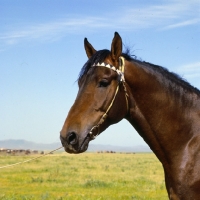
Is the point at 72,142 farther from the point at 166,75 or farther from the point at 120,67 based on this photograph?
the point at 166,75

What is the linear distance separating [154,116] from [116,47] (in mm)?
872

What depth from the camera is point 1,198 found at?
16328mm

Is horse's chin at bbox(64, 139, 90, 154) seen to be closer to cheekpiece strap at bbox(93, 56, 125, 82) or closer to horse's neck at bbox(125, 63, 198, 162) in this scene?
horse's neck at bbox(125, 63, 198, 162)

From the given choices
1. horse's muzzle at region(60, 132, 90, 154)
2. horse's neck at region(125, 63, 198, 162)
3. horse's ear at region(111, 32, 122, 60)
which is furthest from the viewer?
horse's neck at region(125, 63, 198, 162)

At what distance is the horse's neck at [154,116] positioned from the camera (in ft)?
15.8

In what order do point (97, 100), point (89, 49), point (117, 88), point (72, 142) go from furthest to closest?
point (89, 49), point (117, 88), point (97, 100), point (72, 142)

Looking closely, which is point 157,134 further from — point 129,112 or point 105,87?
point 105,87

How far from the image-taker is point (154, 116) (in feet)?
15.8

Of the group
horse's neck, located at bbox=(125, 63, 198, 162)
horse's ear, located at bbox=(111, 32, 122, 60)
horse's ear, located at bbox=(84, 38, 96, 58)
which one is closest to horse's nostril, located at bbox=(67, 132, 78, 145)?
horse's neck, located at bbox=(125, 63, 198, 162)

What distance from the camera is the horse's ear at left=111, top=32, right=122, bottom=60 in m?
4.65

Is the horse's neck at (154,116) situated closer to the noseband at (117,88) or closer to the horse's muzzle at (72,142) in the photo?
the noseband at (117,88)

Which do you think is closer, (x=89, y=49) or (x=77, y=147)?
(x=77, y=147)

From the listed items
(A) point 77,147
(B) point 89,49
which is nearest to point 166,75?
(B) point 89,49

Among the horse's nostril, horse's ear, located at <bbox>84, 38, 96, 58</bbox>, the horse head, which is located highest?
horse's ear, located at <bbox>84, 38, 96, 58</bbox>
